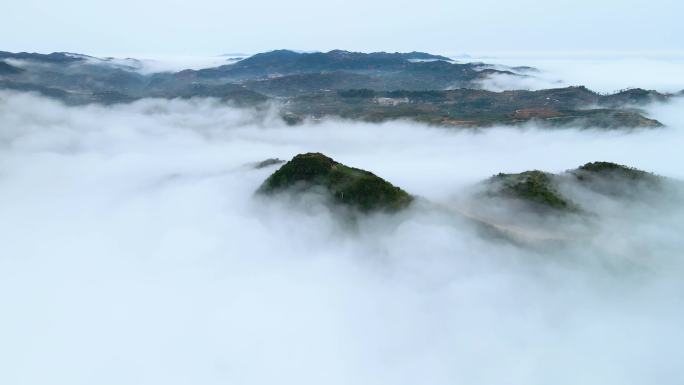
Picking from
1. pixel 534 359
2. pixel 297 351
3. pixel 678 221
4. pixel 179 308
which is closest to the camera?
pixel 534 359

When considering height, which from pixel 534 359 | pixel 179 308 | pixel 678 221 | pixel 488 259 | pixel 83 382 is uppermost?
pixel 678 221

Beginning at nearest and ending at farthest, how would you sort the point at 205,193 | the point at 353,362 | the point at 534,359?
the point at 534,359 < the point at 353,362 < the point at 205,193

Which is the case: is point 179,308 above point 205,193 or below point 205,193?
below

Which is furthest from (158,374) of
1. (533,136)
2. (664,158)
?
(533,136)

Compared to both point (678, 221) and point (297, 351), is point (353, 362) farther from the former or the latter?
point (678, 221)

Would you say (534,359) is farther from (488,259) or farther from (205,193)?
(205,193)

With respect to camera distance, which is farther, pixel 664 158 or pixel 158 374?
pixel 664 158

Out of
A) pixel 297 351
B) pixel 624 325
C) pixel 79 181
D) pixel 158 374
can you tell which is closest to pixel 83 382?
pixel 158 374

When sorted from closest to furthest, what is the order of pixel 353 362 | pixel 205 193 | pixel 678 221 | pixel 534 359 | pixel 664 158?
pixel 534 359 → pixel 353 362 → pixel 678 221 → pixel 205 193 → pixel 664 158

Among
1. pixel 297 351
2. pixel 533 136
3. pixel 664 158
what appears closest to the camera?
pixel 297 351
